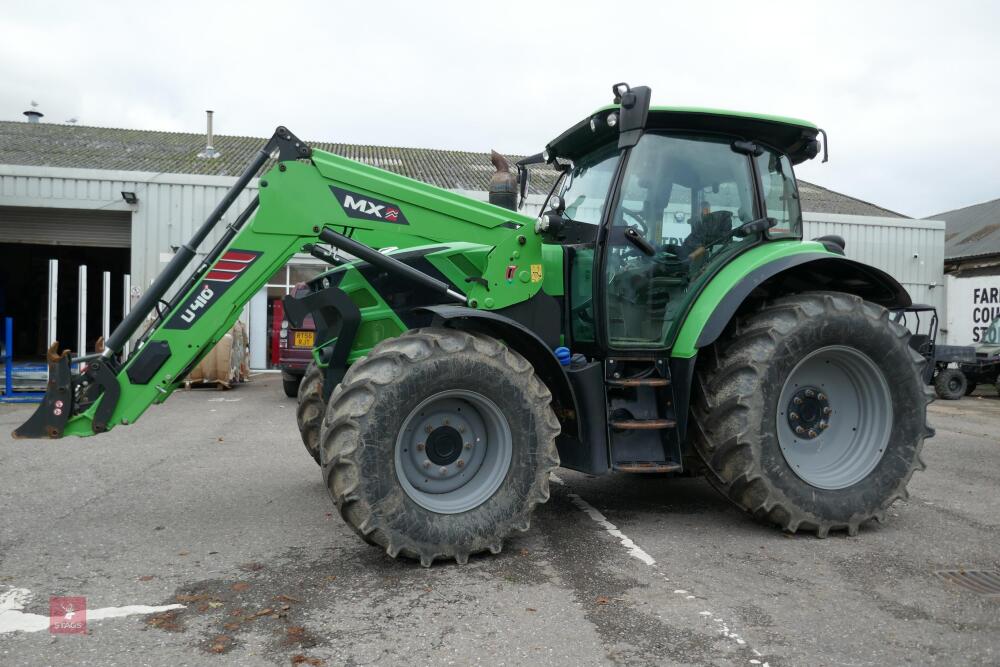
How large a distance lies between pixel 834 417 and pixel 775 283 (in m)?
0.99

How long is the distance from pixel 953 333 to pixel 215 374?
20851 mm

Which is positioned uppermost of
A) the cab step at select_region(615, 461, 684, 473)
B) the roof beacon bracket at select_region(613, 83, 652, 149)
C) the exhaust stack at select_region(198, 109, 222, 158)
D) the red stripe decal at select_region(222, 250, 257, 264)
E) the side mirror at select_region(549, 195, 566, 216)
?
the exhaust stack at select_region(198, 109, 222, 158)

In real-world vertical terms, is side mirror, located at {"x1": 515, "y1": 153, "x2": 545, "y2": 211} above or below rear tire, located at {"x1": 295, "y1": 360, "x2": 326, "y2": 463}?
above

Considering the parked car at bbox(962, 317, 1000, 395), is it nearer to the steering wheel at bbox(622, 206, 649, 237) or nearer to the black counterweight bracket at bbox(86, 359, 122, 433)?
the steering wheel at bbox(622, 206, 649, 237)

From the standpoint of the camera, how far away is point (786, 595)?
12.1 feet

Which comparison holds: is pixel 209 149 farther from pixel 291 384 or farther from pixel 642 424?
pixel 642 424

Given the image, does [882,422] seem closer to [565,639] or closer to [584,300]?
[584,300]

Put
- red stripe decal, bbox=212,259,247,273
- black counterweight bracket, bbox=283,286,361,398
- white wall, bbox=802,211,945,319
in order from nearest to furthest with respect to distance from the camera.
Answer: red stripe decal, bbox=212,259,247,273
black counterweight bracket, bbox=283,286,361,398
white wall, bbox=802,211,945,319

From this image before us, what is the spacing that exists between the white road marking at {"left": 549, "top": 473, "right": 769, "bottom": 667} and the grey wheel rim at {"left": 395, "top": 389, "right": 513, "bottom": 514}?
0.91 metres

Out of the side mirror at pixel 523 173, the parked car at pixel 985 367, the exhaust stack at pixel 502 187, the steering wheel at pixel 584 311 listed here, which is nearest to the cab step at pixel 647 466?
the steering wheel at pixel 584 311

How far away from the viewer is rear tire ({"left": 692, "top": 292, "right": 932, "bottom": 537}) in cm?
459

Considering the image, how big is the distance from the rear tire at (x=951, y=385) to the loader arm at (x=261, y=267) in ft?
48.4

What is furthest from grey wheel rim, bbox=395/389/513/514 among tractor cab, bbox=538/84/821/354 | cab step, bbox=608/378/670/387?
tractor cab, bbox=538/84/821/354

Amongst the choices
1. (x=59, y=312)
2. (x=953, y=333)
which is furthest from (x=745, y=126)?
(x=59, y=312)
